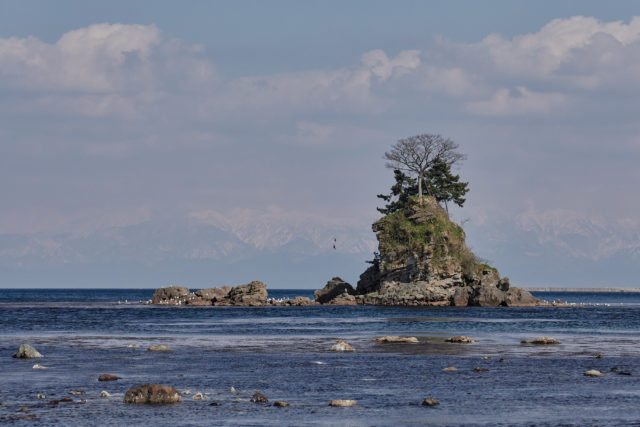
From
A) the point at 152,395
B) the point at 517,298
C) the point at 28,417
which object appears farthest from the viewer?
the point at 517,298

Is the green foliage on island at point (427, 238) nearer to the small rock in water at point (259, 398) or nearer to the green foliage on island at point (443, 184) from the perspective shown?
the green foliage on island at point (443, 184)

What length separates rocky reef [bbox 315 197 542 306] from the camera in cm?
13850

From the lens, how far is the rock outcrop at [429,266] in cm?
13850

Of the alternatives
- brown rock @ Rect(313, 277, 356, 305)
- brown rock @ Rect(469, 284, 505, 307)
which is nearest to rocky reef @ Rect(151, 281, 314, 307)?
brown rock @ Rect(313, 277, 356, 305)

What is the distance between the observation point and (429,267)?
138m

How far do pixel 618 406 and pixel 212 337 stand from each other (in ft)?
141

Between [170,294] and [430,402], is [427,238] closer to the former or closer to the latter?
[170,294]

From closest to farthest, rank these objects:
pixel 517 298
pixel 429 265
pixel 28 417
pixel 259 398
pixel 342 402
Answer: pixel 28 417
pixel 342 402
pixel 259 398
pixel 429 265
pixel 517 298

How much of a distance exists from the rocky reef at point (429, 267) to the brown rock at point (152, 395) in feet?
349

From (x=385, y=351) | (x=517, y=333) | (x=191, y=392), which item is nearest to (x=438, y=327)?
(x=517, y=333)

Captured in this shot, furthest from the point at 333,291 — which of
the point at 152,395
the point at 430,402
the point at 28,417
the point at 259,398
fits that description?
the point at 28,417

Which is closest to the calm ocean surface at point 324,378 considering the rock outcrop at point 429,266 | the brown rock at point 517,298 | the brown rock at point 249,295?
the rock outcrop at point 429,266

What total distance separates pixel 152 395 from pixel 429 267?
107875mm

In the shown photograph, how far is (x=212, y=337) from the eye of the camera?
70312mm
